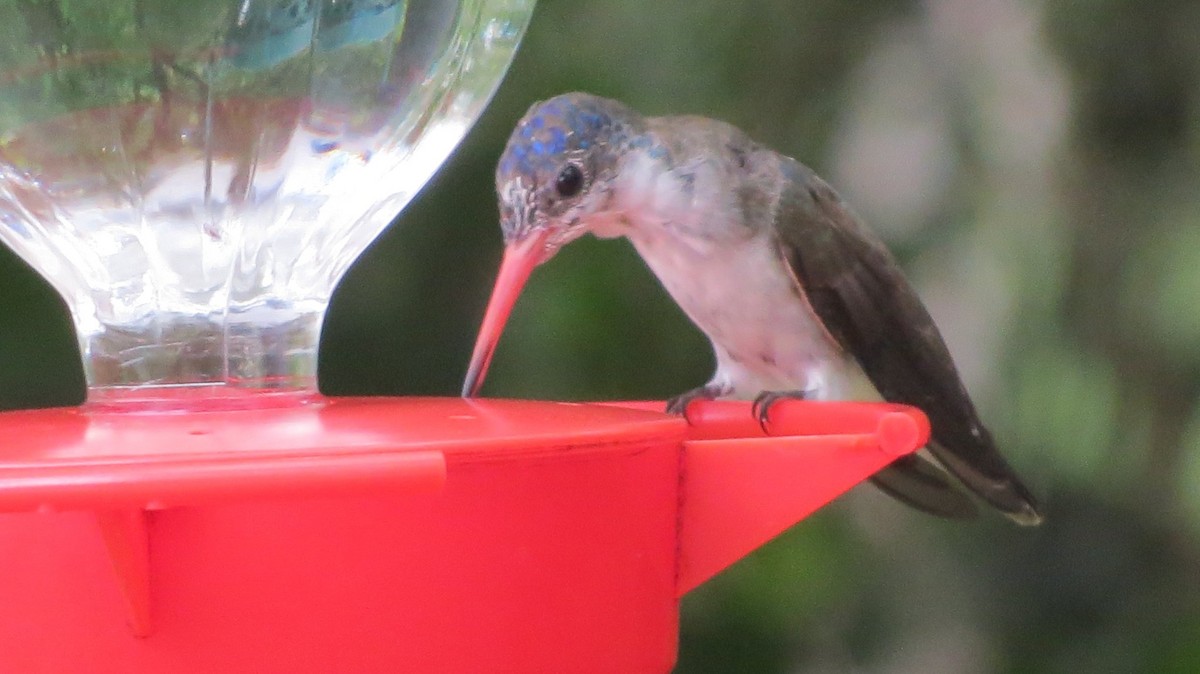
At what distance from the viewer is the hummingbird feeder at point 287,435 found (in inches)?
24.2

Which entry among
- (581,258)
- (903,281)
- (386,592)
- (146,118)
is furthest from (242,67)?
(903,281)

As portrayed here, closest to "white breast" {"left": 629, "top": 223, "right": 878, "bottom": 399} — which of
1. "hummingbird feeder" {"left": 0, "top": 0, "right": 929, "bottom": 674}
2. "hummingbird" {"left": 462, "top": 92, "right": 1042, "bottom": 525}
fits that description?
"hummingbird" {"left": 462, "top": 92, "right": 1042, "bottom": 525}

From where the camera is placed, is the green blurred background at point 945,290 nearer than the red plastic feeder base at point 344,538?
No

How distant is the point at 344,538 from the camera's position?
638 millimetres

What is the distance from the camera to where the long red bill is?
1099 mm

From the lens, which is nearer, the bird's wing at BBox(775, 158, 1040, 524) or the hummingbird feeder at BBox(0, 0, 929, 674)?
the hummingbird feeder at BBox(0, 0, 929, 674)

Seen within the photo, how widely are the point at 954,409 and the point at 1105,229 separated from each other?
0.35 meters

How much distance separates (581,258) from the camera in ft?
4.80

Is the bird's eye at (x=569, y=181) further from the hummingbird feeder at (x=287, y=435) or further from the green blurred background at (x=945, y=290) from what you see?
the hummingbird feeder at (x=287, y=435)

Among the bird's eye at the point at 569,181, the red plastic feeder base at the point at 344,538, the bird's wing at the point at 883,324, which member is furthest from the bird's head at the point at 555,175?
the red plastic feeder base at the point at 344,538

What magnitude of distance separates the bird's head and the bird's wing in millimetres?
197

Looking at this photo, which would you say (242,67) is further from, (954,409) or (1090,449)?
(1090,449)

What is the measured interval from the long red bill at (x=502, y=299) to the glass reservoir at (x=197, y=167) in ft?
0.49

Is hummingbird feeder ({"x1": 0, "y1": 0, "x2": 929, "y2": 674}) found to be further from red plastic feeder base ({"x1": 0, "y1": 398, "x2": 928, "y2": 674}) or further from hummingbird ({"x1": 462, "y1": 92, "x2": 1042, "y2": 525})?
hummingbird ({"x1": 462, "y1": 92, "x2": 1042, "y2": 525})
